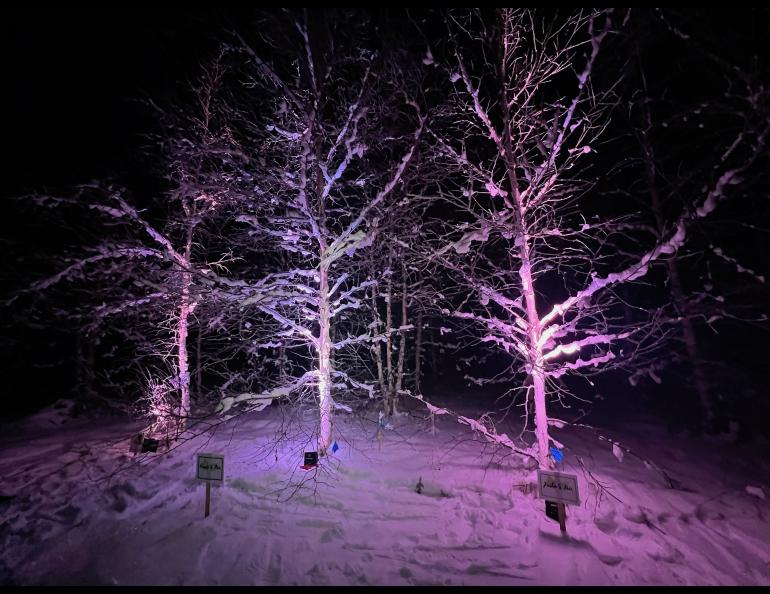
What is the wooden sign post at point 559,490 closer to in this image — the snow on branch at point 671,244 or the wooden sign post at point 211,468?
the snow on branch at point 671,244

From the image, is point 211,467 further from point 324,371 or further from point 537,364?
point 537,364

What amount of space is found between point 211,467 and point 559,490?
4726 millimetres

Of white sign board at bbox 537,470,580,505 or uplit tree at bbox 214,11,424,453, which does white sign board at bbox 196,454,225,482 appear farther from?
white sign board at bbox 537,470,580,505

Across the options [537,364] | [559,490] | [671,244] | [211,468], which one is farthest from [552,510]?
[211,468]

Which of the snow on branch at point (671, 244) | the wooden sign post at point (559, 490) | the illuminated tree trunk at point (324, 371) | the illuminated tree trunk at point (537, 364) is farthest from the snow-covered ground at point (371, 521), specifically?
the snow on branch at point (671, 244)

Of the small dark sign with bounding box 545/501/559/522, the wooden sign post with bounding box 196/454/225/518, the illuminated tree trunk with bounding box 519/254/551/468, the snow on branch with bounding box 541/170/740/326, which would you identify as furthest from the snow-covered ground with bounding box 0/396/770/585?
the snow on branch with bounding box 541/170/740/326

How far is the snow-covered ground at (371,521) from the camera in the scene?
4.54m

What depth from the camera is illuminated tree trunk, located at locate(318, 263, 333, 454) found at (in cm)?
752

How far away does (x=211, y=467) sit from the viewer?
5.50m

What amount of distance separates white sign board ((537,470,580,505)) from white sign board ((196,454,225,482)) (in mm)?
4373

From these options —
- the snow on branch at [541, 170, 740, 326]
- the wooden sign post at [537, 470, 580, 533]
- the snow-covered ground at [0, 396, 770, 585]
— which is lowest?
the snow-covered ground at [0, 396, 770, 585]

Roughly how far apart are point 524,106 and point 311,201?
4436mm

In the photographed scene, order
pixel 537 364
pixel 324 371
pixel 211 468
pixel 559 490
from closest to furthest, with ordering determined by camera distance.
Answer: pixel 559 490
pixel 211 468
pixel 537 364
pixel 324 371
